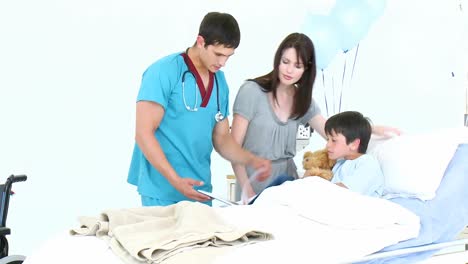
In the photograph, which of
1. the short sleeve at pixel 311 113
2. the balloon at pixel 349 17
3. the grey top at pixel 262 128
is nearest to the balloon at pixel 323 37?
the balloon at pixel 349 17

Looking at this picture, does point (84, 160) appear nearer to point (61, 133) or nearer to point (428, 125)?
point (61, 133)

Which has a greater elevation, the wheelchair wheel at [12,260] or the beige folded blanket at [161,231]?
the beige folded blanket at [161,231]

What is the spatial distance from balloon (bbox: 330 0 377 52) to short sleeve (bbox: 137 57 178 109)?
1.68 meters

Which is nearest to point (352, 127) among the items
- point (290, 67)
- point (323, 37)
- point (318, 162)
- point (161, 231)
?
point (318, 162)

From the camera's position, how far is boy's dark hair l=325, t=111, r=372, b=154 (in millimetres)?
2502

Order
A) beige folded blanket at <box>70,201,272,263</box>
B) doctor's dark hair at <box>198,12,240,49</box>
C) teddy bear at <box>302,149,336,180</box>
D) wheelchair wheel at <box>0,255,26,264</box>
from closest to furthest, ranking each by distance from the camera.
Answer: beige folded blanket at <box>70,201,272,263</box>
doctor's dark hair at <box>198,12,240,49</box>
wheelchair wheel at <box>0,255,26,264</box>
teddy bear at <box>302,149,336,180</box>

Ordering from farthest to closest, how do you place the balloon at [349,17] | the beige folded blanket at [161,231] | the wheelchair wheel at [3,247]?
1. the balloon at [349,17]
2. the wheelchair wheel at [3,247]
3. the beige folded blanket at [161,231]

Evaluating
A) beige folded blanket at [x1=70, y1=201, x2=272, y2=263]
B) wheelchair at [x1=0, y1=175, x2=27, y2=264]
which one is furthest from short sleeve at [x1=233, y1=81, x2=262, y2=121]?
wheelchair at [x1=0, y1=175, x2=27, y2=264]

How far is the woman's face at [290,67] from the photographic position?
247 centimetres

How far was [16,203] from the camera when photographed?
11.9 feet

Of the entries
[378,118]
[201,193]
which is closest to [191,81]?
[201,193]

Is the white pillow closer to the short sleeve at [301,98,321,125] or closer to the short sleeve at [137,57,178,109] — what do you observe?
the short sleeve at [301,98,321,125]

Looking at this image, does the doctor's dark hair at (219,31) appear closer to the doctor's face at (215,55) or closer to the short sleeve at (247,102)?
the doctor's face at (215,55)

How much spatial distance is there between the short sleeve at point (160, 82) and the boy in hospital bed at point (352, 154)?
Answer: 699 mm
